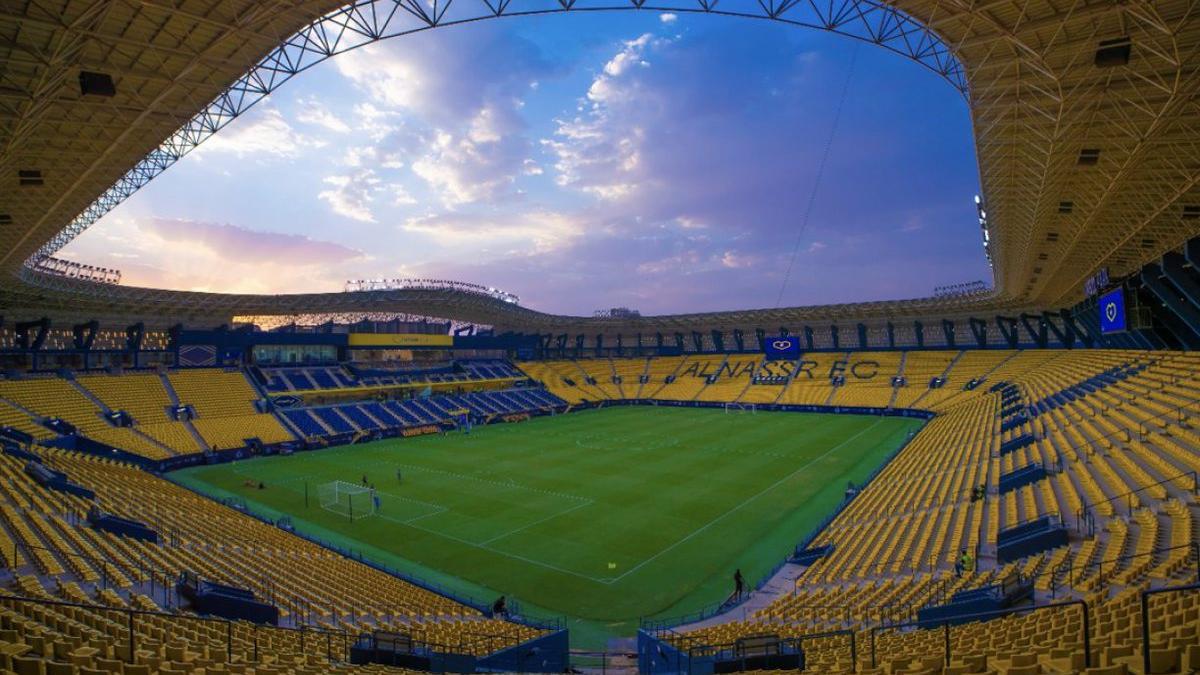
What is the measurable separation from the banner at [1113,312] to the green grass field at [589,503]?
1352 cm

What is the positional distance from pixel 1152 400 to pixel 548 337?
207ft

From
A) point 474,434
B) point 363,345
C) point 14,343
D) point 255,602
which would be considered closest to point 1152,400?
point 255,602

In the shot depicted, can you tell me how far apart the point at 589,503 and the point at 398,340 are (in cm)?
4117

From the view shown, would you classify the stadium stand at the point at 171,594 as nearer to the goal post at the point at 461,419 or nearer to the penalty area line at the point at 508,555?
the penalty area line at the point at 508,555

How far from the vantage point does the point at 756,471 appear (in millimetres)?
35344

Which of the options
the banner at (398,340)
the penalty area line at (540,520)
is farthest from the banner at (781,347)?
the penalty area line at (540,520)

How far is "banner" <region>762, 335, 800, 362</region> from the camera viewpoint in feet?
219

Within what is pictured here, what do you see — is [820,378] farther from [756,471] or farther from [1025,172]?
[1025,172]

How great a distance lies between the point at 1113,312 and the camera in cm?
3338

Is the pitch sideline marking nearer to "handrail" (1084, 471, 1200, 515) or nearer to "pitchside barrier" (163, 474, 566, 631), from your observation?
"pitchside barrier" (163, 474, 566, 631)

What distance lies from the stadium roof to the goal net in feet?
51.3

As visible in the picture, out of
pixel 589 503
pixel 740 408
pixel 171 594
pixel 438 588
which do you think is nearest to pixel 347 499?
pixel 589 503

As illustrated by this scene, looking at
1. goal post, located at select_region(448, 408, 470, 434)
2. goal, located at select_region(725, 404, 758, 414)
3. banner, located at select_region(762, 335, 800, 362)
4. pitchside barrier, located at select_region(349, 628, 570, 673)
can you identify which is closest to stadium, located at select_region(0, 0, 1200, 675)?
pitchside barrier, located at select_region(349, 628, 570, 673)

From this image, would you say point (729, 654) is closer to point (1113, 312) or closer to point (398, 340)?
point (1113, 312)
